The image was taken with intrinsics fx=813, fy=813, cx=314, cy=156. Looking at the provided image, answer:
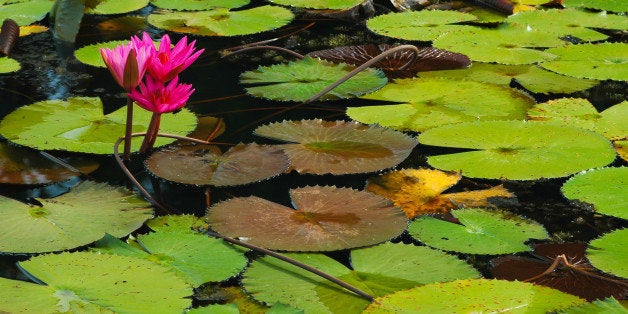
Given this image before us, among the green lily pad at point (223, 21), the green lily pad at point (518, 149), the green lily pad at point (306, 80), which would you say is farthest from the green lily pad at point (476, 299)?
the green lily pad at point (223, 21)

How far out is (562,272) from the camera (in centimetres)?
165

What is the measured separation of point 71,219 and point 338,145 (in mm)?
785

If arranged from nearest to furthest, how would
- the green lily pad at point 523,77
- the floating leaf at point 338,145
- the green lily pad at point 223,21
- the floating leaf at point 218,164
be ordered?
the floating leaf at point 218,164 < the floating leaf at point 338,145 < the green lily pad at point 523,77 < the green lily pad at point 223,21

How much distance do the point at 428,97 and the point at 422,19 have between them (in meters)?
1.06

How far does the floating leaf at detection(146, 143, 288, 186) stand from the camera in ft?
6.74

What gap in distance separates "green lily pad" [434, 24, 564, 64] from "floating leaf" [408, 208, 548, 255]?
1343mm

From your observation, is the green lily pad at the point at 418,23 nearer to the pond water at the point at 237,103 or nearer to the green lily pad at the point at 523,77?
the pond water at the point at 237,103

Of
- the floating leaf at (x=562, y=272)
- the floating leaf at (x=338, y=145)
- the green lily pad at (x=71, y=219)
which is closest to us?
the floating leaf at (x=562, y=272)

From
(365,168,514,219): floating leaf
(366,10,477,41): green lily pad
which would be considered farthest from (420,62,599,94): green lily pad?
(365,168,514,219): floating leaf

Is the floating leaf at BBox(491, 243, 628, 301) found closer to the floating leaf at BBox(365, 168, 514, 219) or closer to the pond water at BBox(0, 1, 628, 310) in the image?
the pond water at BBox(0, 1, 628, 310)

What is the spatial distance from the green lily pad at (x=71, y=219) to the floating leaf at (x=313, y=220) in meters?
0.20

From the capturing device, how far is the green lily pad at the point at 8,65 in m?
2.93

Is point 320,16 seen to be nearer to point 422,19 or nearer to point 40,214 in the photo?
point 422,19

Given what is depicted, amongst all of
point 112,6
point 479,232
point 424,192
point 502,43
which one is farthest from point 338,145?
point 112,6
